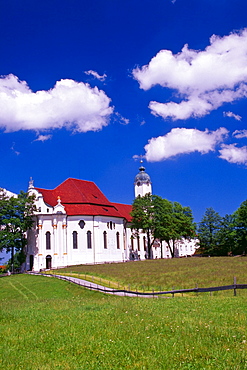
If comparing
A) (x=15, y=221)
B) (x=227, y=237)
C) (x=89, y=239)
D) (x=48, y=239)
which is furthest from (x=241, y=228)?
Result: (x=15, y=221)

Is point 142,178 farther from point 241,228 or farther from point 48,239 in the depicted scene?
point 48,239

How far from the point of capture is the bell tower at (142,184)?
9525 centimetres

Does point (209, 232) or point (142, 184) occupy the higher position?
point (142, 184)

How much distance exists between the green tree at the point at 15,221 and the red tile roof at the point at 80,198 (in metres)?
3.76

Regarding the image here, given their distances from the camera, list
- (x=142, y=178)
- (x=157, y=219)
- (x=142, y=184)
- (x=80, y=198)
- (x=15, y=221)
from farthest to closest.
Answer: (x=142, y=178) < (x=142, y=184) < (x=157, y=219) < (x=80, y=198) < (x=15, y=221)

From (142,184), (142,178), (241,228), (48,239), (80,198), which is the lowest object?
(48,239)

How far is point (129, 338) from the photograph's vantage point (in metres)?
9.92

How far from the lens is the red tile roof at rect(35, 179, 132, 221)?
216ft

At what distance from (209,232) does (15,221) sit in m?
48.3

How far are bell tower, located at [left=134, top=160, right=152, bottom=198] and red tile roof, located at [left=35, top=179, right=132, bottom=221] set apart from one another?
67.9 feet

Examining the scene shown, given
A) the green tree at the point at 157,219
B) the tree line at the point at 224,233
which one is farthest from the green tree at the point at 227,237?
the green tree at the point at 157,219

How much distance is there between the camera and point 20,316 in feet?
48.3

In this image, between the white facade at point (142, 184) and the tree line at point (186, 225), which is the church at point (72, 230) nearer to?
the tree line at point (186, 225)

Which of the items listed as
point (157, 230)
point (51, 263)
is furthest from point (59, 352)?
point (157, 230)
